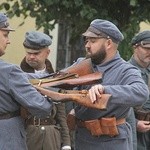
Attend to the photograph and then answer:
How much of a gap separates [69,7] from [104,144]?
8.48 feet

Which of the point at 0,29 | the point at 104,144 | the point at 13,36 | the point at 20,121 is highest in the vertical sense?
the point at 0,29

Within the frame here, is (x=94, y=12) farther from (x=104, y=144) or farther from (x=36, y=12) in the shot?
(x=104, y=144)

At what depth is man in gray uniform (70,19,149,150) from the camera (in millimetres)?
4875

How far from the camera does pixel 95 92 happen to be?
4.54 meters

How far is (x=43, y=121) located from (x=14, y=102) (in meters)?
1.12

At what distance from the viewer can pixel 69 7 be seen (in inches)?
283

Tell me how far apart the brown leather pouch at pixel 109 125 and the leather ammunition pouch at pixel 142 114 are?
48.2 inches

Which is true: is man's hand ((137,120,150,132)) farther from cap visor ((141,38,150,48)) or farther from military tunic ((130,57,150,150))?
cap visor ((141,38,150,48))

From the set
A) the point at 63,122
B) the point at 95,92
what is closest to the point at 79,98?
the point at 95,92

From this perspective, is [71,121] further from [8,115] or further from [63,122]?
[8,115]

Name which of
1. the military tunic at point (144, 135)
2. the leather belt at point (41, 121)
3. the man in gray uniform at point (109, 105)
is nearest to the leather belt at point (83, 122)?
the man in gray uniform at point (109, 105)

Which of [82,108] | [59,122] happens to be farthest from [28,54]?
[82,108]

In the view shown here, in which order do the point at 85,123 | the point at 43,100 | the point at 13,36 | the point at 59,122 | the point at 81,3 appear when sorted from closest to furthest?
1. the point at 43,100
2. the point at 85,123
3. the point at 59,122
4. the point at 81,3
5. the point at 13,36

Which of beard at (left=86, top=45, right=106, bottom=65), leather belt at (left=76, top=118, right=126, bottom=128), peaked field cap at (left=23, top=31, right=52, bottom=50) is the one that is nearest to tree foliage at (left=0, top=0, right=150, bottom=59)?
peaked field cap at (left=23, top=31, right=52, bottom=50)
